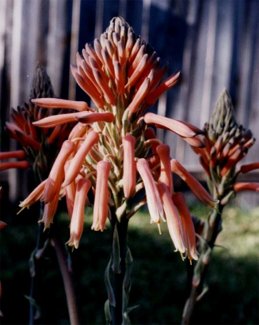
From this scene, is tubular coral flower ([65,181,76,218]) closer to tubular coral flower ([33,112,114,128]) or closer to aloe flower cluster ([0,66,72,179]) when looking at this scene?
tubular coral flower ([33,112,114,128])

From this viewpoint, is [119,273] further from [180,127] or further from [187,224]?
[180,127]

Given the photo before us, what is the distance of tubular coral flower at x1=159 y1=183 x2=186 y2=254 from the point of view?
1268mm

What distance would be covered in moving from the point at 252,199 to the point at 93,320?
2658mm

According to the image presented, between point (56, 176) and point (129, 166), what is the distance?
154 mm

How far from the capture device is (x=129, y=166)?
130 cm

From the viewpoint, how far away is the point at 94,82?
1361 mm

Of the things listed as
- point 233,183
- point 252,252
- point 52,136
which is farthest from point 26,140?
point 252,252

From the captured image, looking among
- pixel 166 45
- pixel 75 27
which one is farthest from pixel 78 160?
pixel 166 45

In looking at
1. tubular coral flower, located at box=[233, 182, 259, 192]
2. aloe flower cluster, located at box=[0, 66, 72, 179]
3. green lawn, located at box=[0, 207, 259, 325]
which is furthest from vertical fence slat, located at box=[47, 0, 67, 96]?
tubular coral flower, located at box=[233, 182, 259, 192]

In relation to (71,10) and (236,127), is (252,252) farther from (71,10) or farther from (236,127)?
(236,127)

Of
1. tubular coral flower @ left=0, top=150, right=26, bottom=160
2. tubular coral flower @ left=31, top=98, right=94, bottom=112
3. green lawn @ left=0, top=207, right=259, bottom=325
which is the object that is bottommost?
green lawn @ left=0, top=207, right=259, bottom=325

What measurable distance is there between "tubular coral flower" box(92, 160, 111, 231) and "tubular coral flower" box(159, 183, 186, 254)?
4.5 inches

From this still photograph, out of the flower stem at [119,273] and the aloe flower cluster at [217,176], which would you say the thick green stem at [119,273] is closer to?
the flower stem at [119,273]

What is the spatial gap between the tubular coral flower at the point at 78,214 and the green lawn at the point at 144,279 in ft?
5.07
